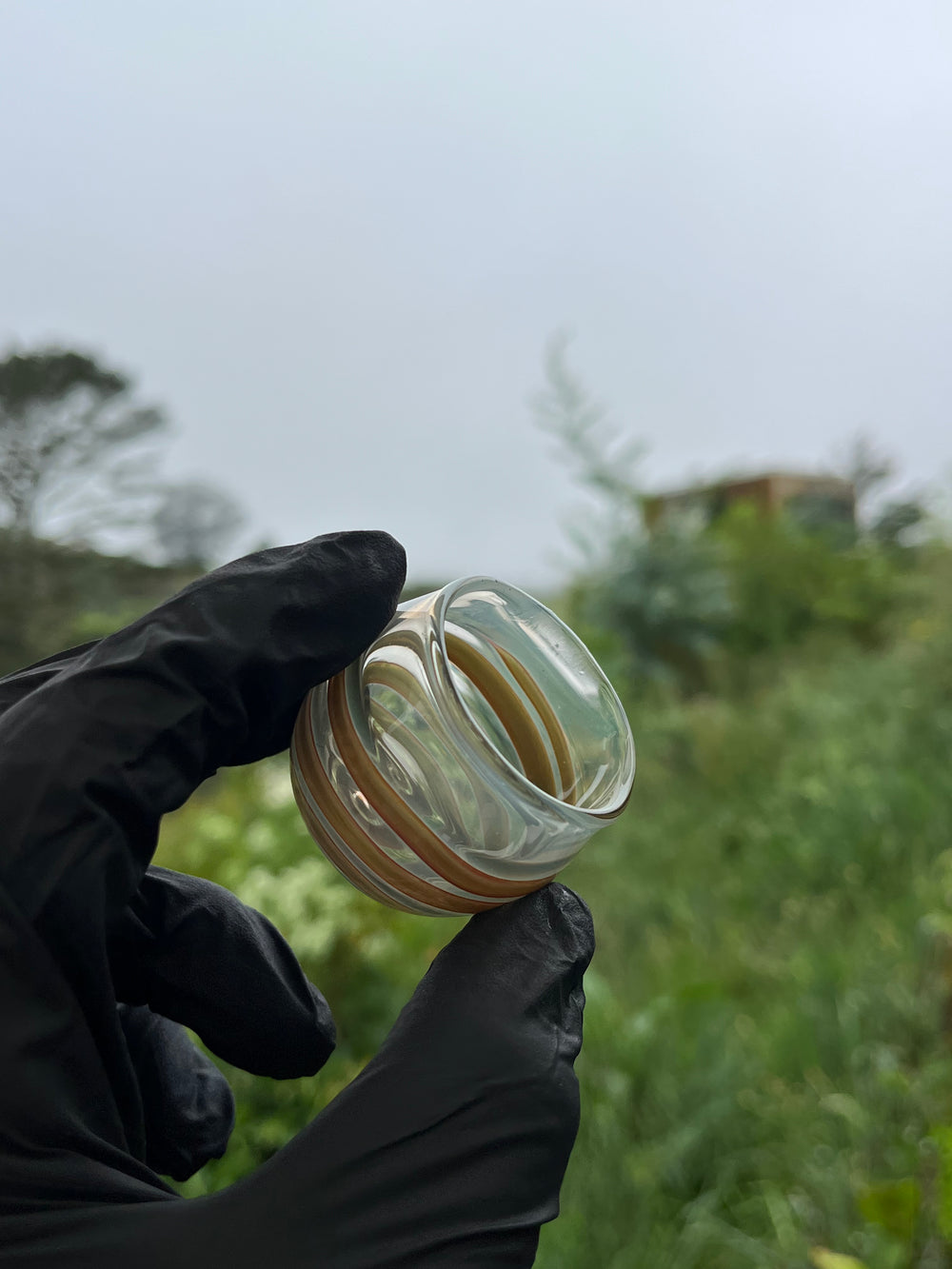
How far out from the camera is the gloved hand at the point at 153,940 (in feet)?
1.46

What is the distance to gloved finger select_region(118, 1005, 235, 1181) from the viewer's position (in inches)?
25.7

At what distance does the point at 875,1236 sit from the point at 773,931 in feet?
3.96

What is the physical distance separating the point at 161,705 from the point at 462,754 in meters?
0.17

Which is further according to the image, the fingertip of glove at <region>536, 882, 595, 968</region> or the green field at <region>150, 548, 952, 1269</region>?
the green field at <region>150, 548, 952, 1269</region>

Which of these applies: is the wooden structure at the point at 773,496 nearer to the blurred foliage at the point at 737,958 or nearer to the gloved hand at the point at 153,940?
the blurred foliage at the point at 737,958

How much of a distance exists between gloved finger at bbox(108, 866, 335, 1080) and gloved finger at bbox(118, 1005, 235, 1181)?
5 centimetres

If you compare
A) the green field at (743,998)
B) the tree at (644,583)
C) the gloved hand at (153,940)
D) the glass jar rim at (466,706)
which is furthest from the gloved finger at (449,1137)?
the tree at (644,583)

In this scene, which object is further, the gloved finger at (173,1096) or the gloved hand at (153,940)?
the gloved finger at (173,1096)

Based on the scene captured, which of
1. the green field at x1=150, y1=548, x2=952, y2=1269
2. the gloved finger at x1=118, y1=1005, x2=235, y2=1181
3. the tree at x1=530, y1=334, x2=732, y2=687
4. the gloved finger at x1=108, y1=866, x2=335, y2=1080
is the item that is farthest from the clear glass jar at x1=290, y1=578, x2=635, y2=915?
the tree at x1=530, y1=334, x2=732, y2=687

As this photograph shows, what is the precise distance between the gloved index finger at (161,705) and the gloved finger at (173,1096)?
8.5 inches

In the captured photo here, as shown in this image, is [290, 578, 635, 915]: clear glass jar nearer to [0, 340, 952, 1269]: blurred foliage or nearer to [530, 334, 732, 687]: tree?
[0, 340, 952, 1269]: blurred foliage

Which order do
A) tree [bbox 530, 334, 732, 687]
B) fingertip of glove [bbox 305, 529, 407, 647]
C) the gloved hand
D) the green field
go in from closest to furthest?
1. the gloved hand
2. fingertip of glove [bbox 305, 529, 407, 647]
3. the green field
4. tree [bbox 530, 334, 732, 687]

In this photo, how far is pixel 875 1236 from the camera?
1227mm

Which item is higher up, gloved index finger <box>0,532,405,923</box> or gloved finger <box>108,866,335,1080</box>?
gloved index finger <box>0,532,405,923</box>
